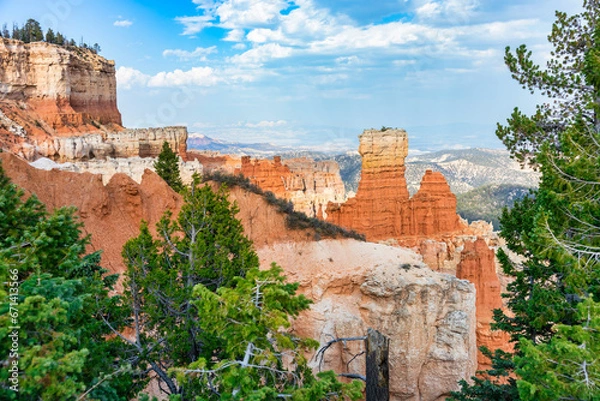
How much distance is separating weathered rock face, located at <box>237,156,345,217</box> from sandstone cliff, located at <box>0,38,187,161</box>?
11.0 m

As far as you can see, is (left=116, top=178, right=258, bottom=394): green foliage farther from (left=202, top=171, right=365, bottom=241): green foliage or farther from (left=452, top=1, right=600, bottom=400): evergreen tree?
(left=202, top=171, right=365, bottom=241): green foliage

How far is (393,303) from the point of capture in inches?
627

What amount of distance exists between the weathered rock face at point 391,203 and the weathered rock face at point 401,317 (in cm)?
3236

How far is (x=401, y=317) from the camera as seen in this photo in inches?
621

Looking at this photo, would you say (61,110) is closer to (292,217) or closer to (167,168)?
Answer: (167,168)

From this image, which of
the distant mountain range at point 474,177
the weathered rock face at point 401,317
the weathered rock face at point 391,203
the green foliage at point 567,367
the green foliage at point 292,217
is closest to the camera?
the green foliage at point 567,367

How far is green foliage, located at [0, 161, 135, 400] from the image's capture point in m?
4.59

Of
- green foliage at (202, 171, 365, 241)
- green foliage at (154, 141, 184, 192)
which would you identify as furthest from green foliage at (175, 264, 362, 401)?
green foliage at (154, 141, 184, 192)

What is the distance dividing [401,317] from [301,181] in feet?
175

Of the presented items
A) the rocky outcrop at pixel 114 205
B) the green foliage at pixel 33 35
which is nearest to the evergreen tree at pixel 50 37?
the green foliage at pixel 33 35

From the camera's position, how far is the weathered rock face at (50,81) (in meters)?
47.5

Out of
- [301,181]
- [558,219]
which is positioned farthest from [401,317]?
[301,181]

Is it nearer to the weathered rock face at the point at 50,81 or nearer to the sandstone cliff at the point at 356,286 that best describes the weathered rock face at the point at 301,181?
the weathered rock face at the point at 50,81

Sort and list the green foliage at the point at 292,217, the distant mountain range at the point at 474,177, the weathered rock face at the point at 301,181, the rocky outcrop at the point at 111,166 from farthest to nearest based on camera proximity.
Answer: the distant mountain range at the point at 474,177
the weathered rock face at the point at 301,181
the rocky outcrop at the point at 111,166
the green foliage at the point at 292,217
